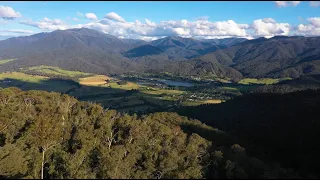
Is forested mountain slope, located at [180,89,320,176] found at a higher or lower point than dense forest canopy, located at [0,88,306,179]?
lower

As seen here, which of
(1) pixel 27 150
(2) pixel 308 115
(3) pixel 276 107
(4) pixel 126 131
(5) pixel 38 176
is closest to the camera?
(5) pixel 38 176

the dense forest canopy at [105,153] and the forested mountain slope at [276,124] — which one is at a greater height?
the dense forest canopy at [105,153]

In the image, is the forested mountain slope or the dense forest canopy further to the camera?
the forested mountain slope

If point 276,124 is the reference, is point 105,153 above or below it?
above

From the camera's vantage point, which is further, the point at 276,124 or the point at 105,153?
the point at 276,124

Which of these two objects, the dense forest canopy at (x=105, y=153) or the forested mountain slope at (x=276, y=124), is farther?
the forested mountain slope at (x=276, y=124)

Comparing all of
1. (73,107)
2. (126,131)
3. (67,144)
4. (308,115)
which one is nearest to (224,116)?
(308,115)

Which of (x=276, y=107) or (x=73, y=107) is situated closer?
(x=73, y=107)

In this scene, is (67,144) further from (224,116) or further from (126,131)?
(224,116)
